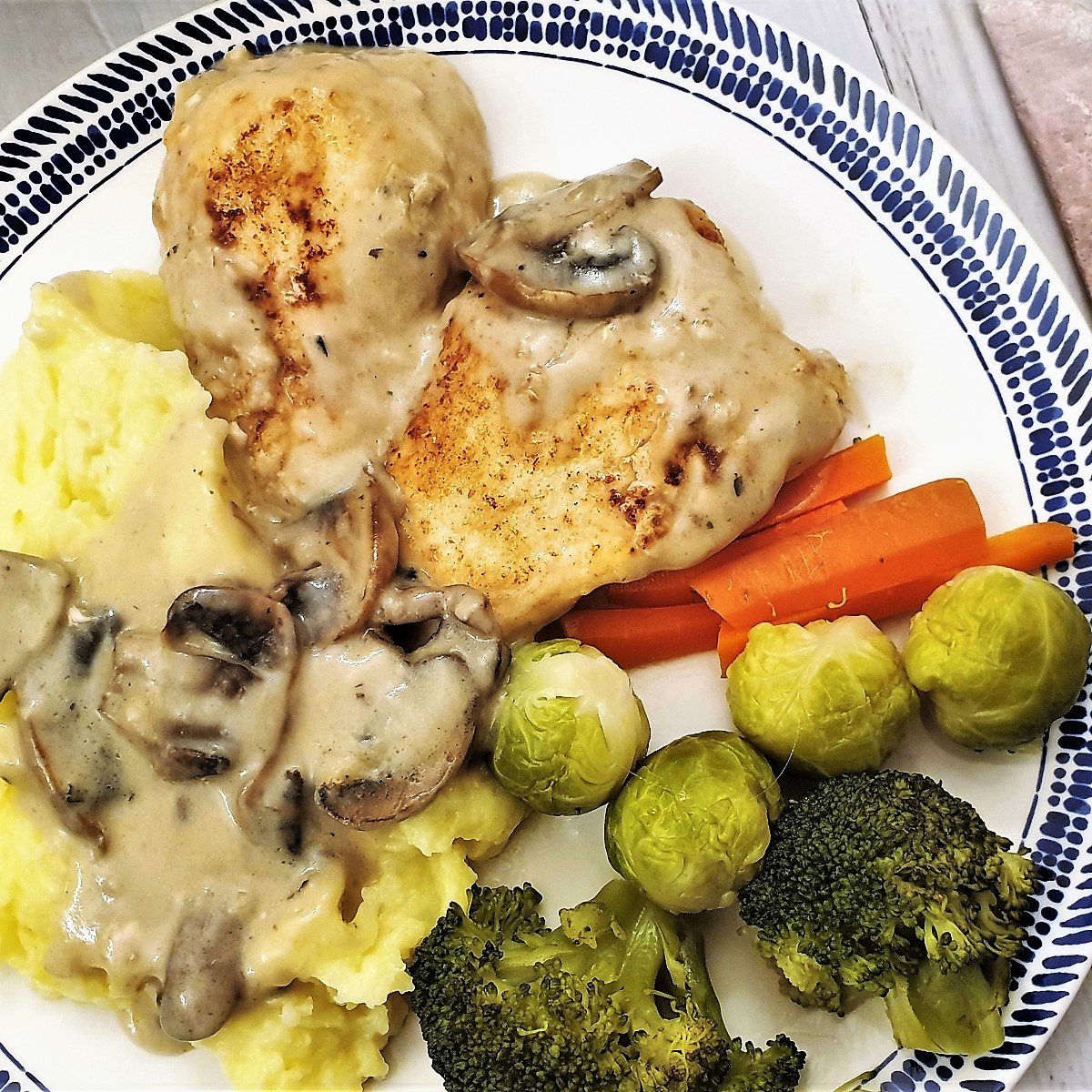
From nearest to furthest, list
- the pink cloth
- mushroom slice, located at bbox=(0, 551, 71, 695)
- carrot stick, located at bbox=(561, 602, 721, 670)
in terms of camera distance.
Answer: mushroom slice, located at bbox=(0, 551, 71, 695) → carrot stick, located at bbox=(561, 602, 721, 670) → the pink cloth

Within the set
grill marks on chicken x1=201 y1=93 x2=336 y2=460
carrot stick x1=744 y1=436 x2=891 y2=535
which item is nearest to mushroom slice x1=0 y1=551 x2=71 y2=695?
grill marks on chicken x1=201 y1=93 x2=336 y2=460

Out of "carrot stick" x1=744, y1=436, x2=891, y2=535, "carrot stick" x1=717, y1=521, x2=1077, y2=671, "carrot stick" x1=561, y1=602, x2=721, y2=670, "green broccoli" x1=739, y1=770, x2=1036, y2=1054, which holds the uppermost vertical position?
"carrot stick" x1=744, y1=436, x2=891, y2=535

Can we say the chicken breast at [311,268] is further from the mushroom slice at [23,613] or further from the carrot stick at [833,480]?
the carrot stick at [833,480]

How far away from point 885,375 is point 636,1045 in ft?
6.74

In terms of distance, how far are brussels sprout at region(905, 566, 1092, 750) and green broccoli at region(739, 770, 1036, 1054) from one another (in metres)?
0.24

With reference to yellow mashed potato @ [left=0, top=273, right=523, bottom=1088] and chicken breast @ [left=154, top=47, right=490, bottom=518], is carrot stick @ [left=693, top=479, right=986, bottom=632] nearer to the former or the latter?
yellow mashed potato @ [left=0, top=273, right=523, bottom=1088]

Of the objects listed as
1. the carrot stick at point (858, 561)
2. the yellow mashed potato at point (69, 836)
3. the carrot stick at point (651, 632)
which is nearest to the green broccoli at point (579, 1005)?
the yellow mashed potato at point (69, 836)

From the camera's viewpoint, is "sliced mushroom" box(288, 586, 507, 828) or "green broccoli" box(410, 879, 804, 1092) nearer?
"green broccoli" box(410, 879, 804, 1092)

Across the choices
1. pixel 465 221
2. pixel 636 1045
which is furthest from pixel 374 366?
pixel 636 1045

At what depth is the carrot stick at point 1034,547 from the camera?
10.2ft

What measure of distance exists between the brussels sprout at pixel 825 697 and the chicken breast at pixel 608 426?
40 centimetres

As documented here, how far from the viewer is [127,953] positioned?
2.99m

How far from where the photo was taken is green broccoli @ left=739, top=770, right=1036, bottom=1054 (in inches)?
107

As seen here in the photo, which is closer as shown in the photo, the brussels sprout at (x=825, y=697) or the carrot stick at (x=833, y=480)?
the brussels sprout at (x=825, y=697)
